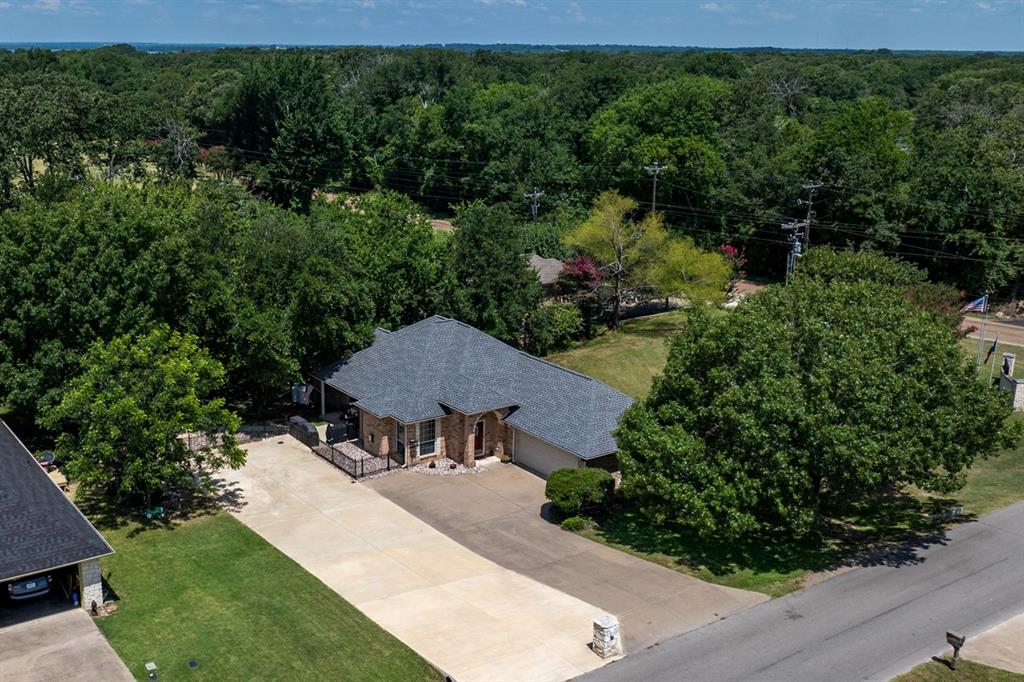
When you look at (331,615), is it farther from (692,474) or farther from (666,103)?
(666,103)

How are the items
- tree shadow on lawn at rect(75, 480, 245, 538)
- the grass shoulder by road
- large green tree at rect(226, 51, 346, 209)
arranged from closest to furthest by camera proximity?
the grass shoulder by road < tree shadow on lawn at rect(75, 480, 245, 538) < large green tree at rect(226, 51, 346, 209)

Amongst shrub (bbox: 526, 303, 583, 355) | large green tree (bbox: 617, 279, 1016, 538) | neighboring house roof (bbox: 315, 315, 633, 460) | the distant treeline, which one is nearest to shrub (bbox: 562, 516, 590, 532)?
large green tree (bbox: 617, 279, 1016, 538)

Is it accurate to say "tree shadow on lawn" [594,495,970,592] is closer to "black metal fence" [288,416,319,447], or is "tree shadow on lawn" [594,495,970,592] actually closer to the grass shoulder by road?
the grass shoulder by road

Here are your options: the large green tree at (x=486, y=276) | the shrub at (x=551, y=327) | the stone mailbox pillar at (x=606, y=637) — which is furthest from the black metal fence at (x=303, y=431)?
the stone mailbox pillar at (x=606, y=637)

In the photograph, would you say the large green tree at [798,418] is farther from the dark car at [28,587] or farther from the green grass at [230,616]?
the dark car at [28,587]

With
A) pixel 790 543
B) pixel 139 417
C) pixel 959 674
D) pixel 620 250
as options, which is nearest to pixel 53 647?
pixel 139 417

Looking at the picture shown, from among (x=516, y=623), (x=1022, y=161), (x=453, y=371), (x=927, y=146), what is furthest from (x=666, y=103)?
(x=516, y=623)
